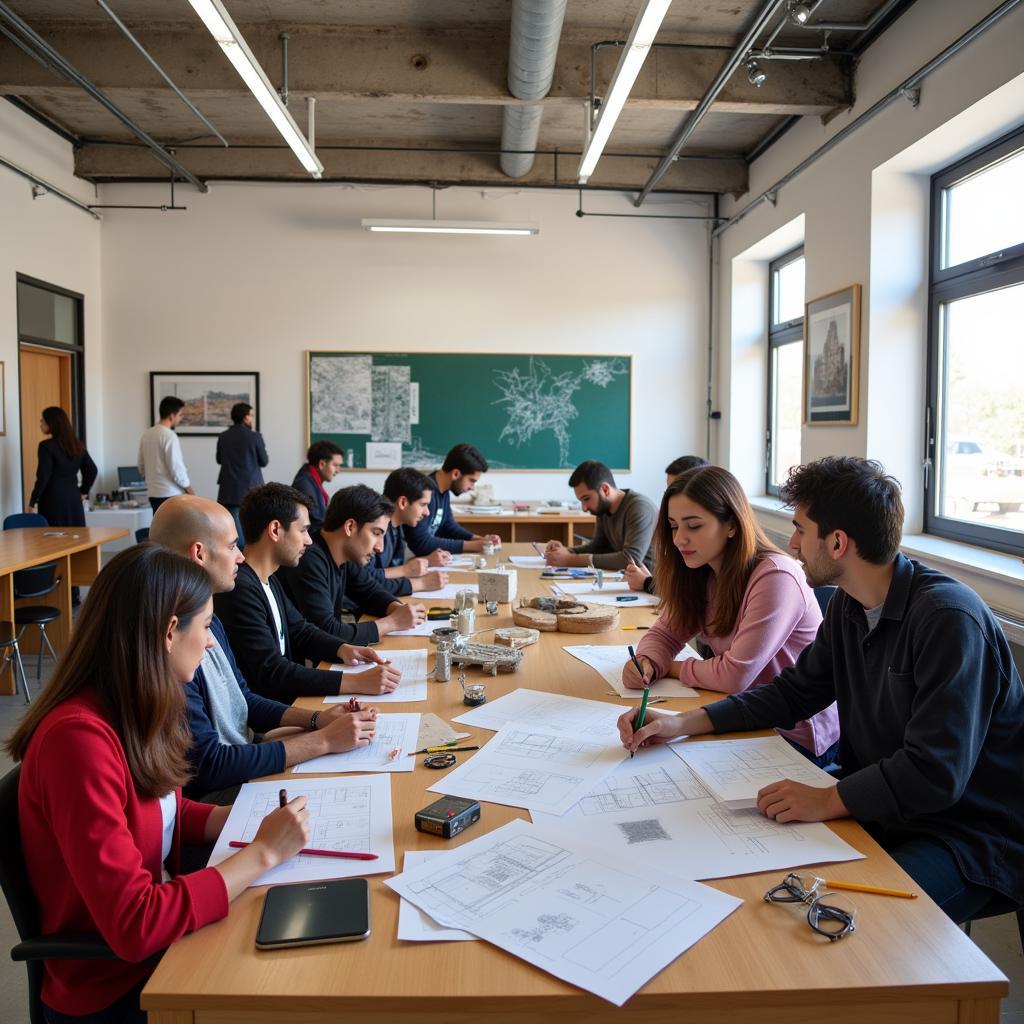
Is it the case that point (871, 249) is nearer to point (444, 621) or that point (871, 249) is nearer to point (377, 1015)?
point (444, 621)

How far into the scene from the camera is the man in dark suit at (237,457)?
Answer: 275 inches

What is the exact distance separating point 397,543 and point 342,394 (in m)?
3.30

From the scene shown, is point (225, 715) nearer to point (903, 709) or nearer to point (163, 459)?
point (903, 709)

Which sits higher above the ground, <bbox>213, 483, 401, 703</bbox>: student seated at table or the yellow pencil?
<bbox>213, 483, 401, 703</bbox>: student seated at table

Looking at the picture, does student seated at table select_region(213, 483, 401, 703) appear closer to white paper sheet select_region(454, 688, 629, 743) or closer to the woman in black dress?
white paper sheet select_region(454, 688, 629, 743)

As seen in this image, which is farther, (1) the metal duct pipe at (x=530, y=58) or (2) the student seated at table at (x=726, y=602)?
(1) the metal duct pipe at (x=530, y=58)

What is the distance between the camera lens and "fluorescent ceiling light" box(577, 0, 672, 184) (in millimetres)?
3229

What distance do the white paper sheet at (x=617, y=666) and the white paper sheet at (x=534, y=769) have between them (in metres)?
0.42

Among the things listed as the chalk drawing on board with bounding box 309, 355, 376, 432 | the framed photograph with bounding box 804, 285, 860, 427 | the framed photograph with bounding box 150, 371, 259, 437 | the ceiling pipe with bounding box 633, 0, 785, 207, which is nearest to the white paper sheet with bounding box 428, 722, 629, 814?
the ceiling pipe with bounding box 633, 0, 785, 207

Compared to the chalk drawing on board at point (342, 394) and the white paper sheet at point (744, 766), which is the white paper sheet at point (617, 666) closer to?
the white paper sheet at point (744, 766)

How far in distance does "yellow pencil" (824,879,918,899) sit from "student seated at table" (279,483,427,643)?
6.07 ft

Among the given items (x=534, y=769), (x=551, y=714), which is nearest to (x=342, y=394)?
(x=551, y=714)

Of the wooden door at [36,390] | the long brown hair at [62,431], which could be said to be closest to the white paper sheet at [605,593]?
the long brown hair at [62,431]

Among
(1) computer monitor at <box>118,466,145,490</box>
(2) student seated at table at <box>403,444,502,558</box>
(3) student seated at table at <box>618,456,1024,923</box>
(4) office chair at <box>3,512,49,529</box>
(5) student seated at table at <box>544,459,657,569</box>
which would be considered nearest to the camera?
A: (3) student seated at table at <box>618,456,1024,923</box>
